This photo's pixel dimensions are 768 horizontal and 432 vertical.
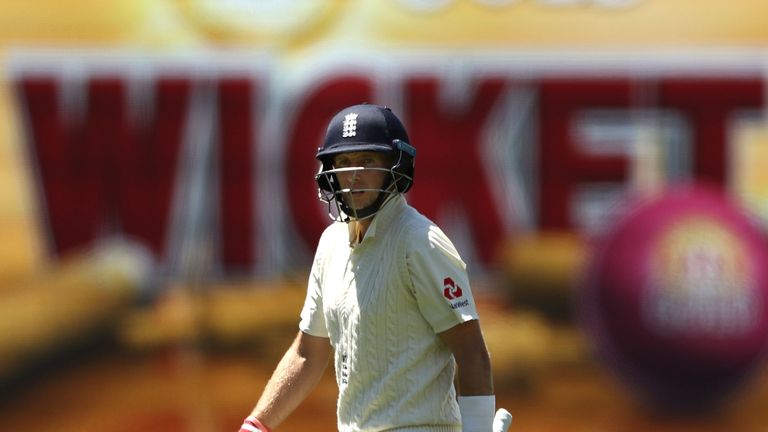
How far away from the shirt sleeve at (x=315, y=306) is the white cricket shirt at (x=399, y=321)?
0.32 feet

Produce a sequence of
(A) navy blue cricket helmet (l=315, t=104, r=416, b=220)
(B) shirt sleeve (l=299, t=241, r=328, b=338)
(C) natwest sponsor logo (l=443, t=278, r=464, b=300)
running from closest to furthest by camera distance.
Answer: (C) natwest sponsor logo (l=443, t=278, r=464, b=300) → (A) navy blue cricket helmet (l=315, t=104, r=416, b=220) → (B) shirt sleeve (l=299, t=241, r=328, b=338)

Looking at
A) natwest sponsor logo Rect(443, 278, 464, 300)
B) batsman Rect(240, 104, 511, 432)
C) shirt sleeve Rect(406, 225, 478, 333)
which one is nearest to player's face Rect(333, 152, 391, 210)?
batsman Rect(240, 104, 511, 432)

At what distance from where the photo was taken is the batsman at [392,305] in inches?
106

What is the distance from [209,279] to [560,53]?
5.88ft

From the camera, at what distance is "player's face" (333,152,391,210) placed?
2814 millimetres

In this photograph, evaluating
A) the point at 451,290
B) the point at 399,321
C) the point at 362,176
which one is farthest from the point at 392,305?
the point at 362,176

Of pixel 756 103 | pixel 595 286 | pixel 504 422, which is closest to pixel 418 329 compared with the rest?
pixel 504 422

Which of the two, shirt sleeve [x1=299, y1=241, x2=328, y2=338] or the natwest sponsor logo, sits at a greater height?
the natwest sponsor logo

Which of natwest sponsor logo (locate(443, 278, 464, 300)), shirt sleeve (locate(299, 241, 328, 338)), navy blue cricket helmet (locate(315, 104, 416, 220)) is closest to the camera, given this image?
natwest sponsor logo (locate(443, 278, 464, 300))

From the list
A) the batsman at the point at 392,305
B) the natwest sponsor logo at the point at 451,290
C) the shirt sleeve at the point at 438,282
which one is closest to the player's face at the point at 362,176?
the batsman at the point at 392,305

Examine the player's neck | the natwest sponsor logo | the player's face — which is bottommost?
the natwest sponsor logo

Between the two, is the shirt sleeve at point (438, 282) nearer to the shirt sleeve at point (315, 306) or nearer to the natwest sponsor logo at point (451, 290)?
the natwest sponsor logo at point (451, 290)

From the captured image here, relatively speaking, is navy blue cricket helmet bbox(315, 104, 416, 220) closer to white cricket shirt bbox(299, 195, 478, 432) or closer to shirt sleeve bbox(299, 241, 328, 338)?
white cricket shirt bbox(299, 195, 478, 432)

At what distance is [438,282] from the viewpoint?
270 cm
